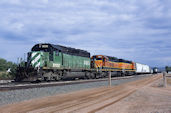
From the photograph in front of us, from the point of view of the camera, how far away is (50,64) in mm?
17969

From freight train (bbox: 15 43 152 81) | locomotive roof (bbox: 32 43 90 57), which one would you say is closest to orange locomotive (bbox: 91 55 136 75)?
freight train (bbox: 15 43 152 81)

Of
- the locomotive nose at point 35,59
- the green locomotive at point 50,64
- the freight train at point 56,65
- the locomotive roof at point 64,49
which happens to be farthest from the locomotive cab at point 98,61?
the locomotive nose at point 35,59

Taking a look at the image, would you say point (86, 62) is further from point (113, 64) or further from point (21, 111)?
point (21, 111)

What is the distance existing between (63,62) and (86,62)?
20.4 feet

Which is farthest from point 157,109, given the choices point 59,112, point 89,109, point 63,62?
point 63,62

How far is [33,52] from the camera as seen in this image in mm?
17516

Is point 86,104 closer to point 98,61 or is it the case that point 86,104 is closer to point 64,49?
point 64,49

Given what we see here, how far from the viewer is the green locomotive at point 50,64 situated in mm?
16031

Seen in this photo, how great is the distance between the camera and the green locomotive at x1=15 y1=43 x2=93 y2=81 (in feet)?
52.6

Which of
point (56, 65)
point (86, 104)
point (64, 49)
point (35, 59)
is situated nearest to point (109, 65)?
point (64, 49)

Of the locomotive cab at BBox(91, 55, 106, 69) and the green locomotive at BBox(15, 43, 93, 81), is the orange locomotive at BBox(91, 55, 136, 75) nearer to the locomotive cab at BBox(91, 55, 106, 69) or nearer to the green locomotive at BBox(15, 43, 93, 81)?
the locomotive cab at BBox(91, 55, 106, 69)

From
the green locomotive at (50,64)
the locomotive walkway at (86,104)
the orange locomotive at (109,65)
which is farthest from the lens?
the orange locomotive at (109,65)

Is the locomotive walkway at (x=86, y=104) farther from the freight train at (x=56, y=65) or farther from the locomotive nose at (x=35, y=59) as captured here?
the locomotive nose at (x=35, y=59)

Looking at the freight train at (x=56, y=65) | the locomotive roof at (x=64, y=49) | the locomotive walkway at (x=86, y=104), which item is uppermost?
the locomotive roof at (x=64, y=49)
